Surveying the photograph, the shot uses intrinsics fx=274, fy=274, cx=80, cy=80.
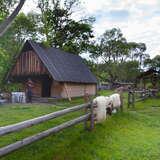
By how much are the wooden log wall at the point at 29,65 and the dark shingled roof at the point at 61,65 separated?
0.55m

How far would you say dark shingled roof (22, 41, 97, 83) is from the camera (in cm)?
2316

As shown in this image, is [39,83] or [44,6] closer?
[39,83]

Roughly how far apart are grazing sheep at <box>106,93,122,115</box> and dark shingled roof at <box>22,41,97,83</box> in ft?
35.2

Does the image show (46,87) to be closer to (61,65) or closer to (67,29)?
(61,65)

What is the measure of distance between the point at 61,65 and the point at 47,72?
281 centimetres

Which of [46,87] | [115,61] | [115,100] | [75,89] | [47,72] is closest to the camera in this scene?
[115,100]

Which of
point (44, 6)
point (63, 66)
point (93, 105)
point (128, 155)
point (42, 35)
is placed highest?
point (44, 6)

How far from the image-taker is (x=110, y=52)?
5922 cm

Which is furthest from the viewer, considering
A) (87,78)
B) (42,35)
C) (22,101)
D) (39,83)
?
(42,35)

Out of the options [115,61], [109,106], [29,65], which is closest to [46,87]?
[29,65]

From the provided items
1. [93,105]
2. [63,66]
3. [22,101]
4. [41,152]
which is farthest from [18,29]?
[41,152]

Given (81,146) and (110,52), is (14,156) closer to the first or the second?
(81,146)

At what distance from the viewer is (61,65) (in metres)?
25.3

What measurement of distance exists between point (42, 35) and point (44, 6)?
3969mm
